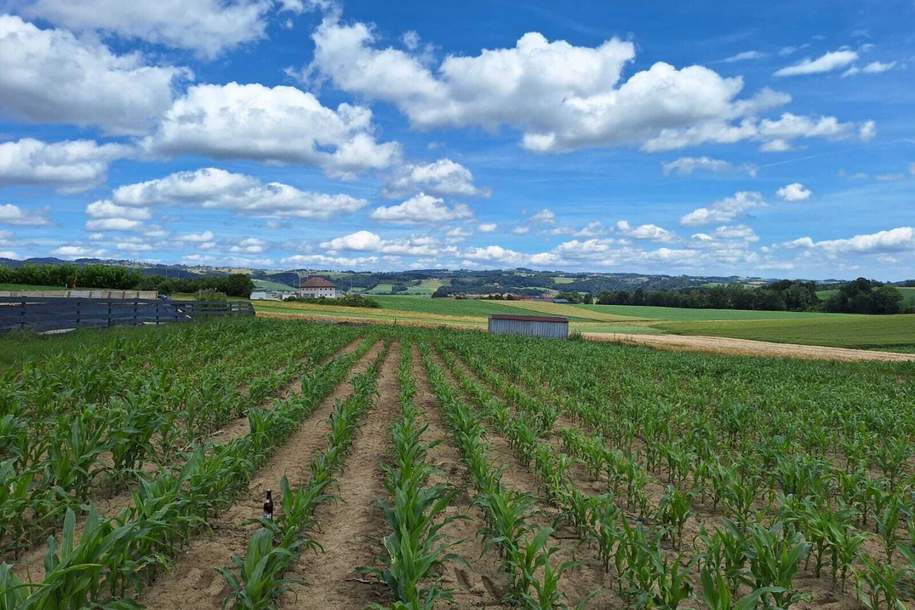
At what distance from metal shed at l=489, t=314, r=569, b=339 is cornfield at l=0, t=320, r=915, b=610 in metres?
30.3

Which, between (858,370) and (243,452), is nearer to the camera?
(243,452)

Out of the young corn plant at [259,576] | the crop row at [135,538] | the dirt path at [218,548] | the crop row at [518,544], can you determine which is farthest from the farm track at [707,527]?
the crop row at [135,538]

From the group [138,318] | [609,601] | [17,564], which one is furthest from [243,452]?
[138,318]

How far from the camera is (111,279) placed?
Answer: 76812 millimetres

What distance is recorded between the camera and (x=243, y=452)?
22.9 ft

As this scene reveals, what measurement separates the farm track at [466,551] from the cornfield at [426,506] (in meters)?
0.03

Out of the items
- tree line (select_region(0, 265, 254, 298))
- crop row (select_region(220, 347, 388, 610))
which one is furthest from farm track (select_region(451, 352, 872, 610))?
tree line (select_region(0, 265, 254, 298))

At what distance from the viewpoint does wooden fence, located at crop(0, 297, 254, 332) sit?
65.1 ft

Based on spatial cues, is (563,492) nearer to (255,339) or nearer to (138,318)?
(255,339)

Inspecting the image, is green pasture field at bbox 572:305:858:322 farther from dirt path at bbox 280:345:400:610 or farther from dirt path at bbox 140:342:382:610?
dirt path at bbox 140:342:382:610

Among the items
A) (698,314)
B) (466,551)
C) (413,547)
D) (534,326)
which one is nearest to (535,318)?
(534,326)

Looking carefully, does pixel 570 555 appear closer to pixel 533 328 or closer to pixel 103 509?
pixel 103 509

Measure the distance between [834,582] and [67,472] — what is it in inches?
292

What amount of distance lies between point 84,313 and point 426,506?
76.1 feet
